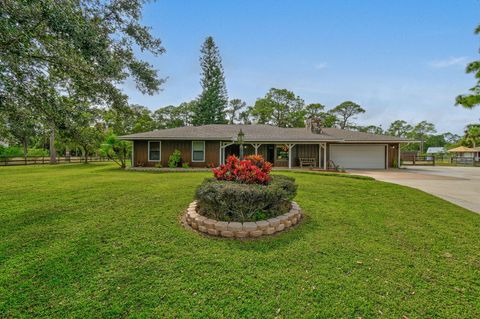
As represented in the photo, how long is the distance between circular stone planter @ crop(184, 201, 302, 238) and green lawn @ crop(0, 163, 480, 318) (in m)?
0.18

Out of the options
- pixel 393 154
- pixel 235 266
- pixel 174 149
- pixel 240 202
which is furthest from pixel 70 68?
pixel 393 154

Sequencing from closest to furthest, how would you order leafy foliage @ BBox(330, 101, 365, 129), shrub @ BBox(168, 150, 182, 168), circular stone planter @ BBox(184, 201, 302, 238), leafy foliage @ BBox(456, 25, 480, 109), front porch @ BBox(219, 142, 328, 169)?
circular stone planter @ BBox(184, 201, 302, 238)
leafy foliage @ BBox(456, 25, 480, 109)
shrub @ BBox(168, 150, 182, 168)
front porch @ BBox(219, 142, 328, 169)
leafy foliage @ BBox(330, 101, 365, 129)

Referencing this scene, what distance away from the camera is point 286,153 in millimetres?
15586

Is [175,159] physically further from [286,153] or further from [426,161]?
[426,161]

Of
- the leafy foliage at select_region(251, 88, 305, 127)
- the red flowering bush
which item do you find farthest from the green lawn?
the leafy foliage at select_region(251, 88, 305, 127)

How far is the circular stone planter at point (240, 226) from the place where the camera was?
12.1ft

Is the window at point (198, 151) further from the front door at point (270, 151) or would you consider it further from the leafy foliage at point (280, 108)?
the leafy foliage at point (280, 108)

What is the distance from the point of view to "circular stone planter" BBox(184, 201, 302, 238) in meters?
3.69

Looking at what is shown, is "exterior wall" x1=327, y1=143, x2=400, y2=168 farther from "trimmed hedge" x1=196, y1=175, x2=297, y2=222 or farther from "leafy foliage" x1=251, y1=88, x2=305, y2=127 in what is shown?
"leafy foliage" x1=251, y1=88, x2=305, y2=127

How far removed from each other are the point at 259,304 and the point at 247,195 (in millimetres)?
1835

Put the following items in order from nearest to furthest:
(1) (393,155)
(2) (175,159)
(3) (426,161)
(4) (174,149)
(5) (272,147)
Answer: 1. (2) (175,159)
2. (4) (174,149)
3. (5) (272,147)
4. (1) (393,155)
5. (3) (426,161)

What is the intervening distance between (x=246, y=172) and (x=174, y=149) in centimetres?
1066

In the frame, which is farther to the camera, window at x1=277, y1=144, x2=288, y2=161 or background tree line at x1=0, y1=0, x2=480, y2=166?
window at x1=277, y1=144, x2=288, y2=161

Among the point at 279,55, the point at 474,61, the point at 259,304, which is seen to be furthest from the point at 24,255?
the point at 279,55
